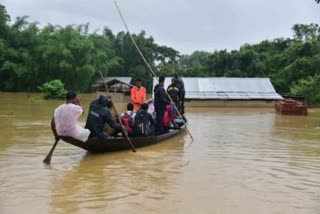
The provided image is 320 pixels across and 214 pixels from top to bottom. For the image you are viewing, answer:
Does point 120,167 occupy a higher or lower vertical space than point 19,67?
lower

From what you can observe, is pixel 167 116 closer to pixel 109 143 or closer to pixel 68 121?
pixel 109 143

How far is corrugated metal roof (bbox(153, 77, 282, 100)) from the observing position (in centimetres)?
3284

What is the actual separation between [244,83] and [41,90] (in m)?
18.9

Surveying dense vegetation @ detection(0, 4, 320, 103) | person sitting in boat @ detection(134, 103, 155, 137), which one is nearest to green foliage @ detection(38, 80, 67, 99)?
dense vegetation @ detection(0, 4, 320, 103)

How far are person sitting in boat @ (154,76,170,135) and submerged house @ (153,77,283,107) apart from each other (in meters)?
20.3

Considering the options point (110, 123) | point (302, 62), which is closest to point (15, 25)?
point (302, 62)

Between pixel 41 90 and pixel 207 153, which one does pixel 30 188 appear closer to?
pixel 207 153

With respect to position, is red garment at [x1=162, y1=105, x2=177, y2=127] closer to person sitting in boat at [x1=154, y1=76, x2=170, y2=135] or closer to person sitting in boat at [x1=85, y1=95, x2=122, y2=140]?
person sitting in boat at [x1=154, y1=76, x2=170, y2=135]

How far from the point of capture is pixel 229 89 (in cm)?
Answer: 3375

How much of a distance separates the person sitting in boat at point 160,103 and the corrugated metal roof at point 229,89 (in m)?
20.3

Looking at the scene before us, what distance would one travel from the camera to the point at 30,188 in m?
6.79

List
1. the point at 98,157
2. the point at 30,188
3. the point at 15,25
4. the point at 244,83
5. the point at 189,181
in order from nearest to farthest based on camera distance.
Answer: the point at 30,188 → the point at 189,181 → the point at 98,157 → the point at 244,83 → the point at 15,25

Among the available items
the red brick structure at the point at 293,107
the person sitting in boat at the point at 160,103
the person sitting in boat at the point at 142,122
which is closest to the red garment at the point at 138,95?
the person sitting in boat at the point at 160,103

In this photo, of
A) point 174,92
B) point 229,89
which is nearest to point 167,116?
point 174,92
